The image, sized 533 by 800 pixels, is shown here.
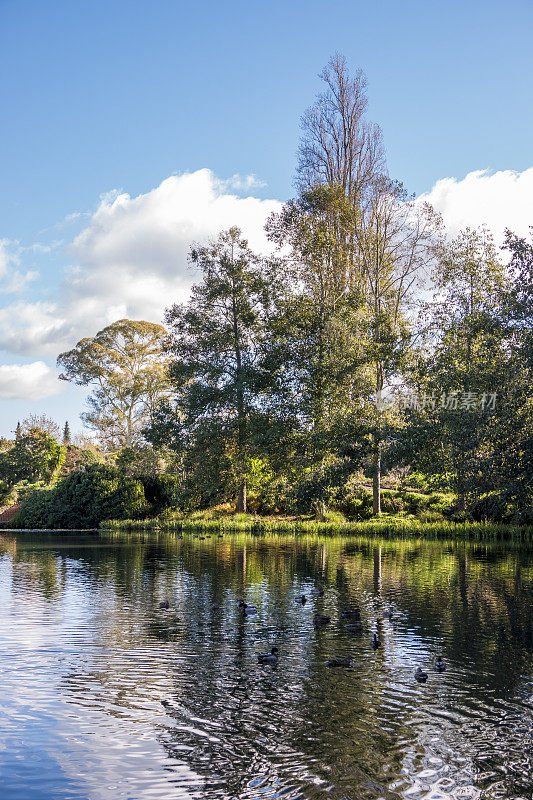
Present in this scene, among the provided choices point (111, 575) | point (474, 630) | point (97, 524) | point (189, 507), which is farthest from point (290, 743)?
point (97, 524)

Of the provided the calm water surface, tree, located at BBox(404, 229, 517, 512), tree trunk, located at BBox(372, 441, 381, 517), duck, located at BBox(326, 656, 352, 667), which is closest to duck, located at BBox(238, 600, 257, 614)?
the calm water surface

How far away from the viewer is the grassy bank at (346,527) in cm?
2508

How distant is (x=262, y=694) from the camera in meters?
6.66

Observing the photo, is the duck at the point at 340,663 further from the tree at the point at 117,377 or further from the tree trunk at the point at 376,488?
the tree at the point at 117,377

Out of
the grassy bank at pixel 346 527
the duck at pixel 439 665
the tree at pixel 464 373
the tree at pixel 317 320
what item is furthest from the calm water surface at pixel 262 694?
the tree at pixel 317 320

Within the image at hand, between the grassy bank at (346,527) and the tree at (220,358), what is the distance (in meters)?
2.64

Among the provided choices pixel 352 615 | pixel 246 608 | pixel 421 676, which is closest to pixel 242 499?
pixel 246 608

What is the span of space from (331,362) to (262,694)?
75.8 ft

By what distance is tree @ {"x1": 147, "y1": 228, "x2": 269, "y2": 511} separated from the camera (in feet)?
107

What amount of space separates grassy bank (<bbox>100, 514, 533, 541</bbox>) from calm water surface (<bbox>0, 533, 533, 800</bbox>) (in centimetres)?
1165

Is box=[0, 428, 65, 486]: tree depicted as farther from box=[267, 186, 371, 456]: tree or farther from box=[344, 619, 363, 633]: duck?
box=[344, 619, 363, 633]: duck

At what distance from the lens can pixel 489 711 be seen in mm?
6160

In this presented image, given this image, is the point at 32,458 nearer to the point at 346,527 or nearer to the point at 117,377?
the point at 117,377

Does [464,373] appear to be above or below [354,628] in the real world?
above
